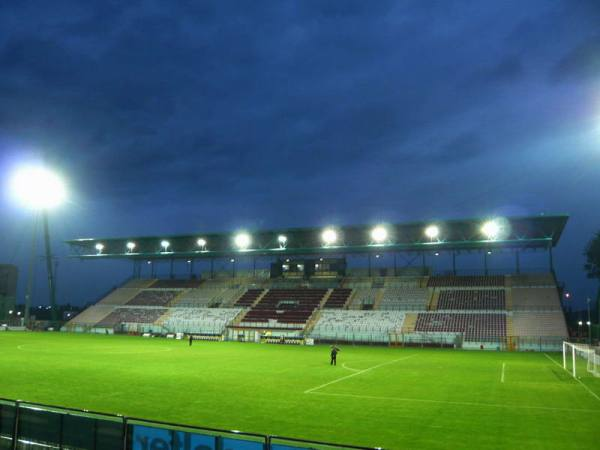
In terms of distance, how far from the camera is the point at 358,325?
6347 centimetres

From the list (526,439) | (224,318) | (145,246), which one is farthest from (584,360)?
(145,246)

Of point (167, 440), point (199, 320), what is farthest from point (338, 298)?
point (167, 440)

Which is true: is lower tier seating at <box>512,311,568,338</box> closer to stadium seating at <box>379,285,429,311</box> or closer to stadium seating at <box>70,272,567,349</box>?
stadium seating at <box>70,272,567,349</box>

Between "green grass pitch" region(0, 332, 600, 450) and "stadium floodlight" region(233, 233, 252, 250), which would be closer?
"green grass pitch" region(0, 332, 600, 450)

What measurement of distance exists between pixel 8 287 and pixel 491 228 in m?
95.0

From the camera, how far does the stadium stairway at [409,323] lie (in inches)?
2399

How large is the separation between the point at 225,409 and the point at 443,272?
204 ft

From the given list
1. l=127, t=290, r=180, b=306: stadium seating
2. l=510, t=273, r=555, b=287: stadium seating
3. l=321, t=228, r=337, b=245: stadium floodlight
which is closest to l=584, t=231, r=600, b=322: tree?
l=510, t=273, r=555, b=287: stadium seating

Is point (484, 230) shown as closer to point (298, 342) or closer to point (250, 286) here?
point (298, 342)

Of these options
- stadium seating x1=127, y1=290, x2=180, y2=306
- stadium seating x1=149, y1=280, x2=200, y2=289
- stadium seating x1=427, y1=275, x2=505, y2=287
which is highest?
stadium seating x1=427, y1=275, x2=505, y2=287

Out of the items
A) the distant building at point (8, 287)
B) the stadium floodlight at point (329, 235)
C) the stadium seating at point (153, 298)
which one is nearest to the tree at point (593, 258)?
the stadium floodlight at point (329, 235)

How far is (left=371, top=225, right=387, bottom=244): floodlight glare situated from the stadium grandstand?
0.20 m

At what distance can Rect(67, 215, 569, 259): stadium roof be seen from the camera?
205ft

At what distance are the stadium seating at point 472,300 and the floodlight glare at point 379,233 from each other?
1123 centimetres
